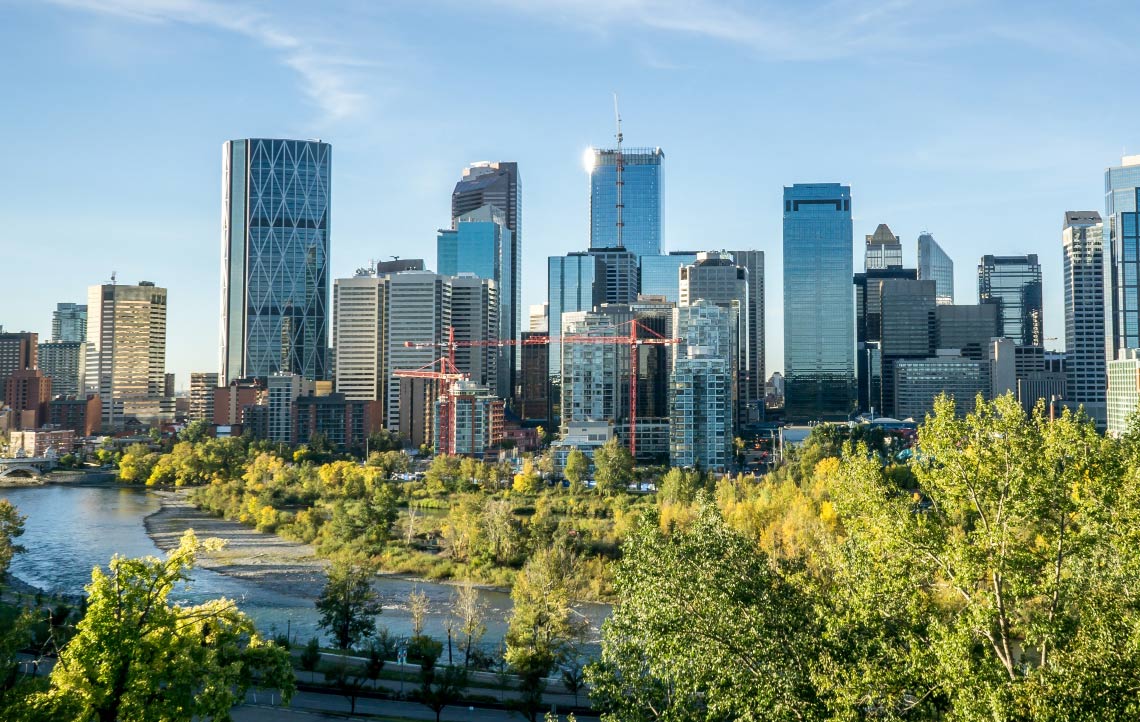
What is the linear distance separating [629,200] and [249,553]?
5095 inches

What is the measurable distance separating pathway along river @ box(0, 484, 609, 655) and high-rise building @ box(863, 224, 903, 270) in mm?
144467

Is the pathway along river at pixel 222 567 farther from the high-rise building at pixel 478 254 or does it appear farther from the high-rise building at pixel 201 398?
the high-rise building at pixel 478 254

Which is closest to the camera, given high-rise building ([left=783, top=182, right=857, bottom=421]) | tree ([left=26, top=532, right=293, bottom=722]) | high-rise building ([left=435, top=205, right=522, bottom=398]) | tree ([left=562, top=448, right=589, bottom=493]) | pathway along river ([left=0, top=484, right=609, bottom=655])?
tree ([left=26, top=532, right=293, bottom=722])

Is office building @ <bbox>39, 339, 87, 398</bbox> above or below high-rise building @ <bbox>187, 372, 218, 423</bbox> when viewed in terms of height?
above

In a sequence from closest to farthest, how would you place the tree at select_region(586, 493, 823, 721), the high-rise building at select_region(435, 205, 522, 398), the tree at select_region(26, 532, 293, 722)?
the tree at select_region(586, 493, 823, 721) → the tree at select_region(26, 532, 293, 722) → the high-rise building at select_region(435, 205, 522, 398)

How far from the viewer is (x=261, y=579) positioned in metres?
34.3

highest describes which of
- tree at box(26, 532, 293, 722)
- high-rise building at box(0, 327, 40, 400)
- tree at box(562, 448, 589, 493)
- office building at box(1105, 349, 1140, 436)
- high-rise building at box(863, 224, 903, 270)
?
high-rise building at box(863, 224, 903, 270)

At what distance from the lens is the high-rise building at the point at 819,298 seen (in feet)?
362

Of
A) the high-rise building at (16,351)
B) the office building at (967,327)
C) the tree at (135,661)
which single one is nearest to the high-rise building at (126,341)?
the high-rise building at (16,351)

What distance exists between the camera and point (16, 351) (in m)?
112

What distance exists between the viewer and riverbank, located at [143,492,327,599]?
34.2m

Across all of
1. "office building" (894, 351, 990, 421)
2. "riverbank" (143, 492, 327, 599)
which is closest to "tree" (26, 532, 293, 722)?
"riverbank" (143, 492, 327, 599)

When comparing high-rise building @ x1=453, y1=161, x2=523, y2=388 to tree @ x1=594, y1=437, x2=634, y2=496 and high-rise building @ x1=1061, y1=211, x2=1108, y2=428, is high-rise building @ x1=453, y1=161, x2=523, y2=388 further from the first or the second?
tree @ x1=594, y1=437, x2=634, y2=496

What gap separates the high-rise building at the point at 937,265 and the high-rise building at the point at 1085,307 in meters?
68.3
